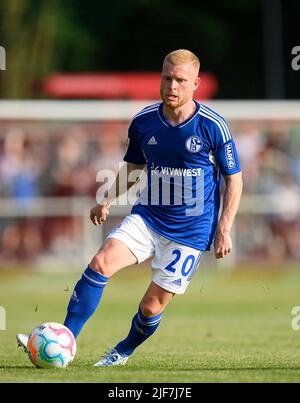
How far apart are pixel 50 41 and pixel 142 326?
→ 1904 centimetres

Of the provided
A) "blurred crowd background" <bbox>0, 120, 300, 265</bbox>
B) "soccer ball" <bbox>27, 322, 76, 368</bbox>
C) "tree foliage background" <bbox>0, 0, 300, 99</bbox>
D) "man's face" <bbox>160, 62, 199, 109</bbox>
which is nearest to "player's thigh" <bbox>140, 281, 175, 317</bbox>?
"soccer ball" <bbox>27, 322, 76, 368</bbox>

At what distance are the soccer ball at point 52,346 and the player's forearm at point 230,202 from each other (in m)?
1.19

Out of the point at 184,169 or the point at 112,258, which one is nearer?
the point at 112,258

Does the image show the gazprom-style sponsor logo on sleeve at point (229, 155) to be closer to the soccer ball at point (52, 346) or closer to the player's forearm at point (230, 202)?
the player's forearm at point (230, 202)

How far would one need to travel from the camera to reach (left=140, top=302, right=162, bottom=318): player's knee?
7273mm

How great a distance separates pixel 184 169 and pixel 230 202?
38cm

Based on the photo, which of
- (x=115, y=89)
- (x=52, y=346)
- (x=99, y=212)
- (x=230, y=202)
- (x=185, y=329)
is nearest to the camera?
(x=52, y=346)

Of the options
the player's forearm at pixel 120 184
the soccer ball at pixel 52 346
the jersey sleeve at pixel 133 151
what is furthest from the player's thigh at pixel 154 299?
the jersey sleeve at pixel 133 151

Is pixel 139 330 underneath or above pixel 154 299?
underneath

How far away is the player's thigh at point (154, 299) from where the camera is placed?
23.8ft

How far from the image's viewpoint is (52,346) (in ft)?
22.7

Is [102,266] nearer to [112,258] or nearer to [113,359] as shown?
[112,258]

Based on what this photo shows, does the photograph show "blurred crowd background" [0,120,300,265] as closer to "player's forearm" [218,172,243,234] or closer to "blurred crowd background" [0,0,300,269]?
"blurred crowd background" [0,0,300,269]

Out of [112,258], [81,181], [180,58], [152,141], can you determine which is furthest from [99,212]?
[81,181]
